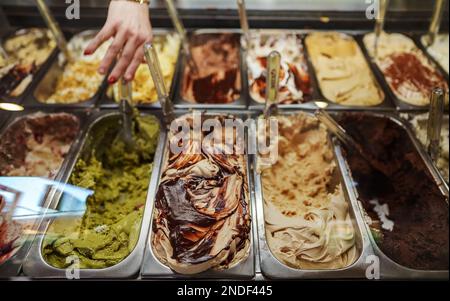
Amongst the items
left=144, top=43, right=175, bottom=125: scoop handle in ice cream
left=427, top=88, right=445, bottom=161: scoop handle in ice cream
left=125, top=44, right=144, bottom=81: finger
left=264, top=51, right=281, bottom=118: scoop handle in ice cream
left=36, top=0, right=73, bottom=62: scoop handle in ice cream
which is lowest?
left=427, top=88, right=445, bottom=161: scoop handle in ice cream

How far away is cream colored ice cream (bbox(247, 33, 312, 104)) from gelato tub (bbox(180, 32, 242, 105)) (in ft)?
0.30

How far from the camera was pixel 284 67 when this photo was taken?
7.53ft

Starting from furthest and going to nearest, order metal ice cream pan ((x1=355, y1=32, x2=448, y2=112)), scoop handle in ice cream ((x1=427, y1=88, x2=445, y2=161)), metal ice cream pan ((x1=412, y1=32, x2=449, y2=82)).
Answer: metal ice cream pan ((x1=412, y1=32, x2=449, y2=82))
metal ice cream pan ((x1=355, y1=32, x2=448, y2=112))
scoop handle in ice cream ((x1=427, y1=88, x2=445, y2=161))

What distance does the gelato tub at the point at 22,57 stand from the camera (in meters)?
2.12

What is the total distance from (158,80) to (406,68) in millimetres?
1545

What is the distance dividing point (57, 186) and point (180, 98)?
809 mm

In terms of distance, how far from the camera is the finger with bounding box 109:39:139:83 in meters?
1.71

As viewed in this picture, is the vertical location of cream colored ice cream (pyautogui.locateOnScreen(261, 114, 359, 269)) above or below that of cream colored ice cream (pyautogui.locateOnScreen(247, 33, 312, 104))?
below

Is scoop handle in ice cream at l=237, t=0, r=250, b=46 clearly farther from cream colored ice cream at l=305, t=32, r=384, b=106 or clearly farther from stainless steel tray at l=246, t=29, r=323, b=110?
cream colored ice cream at l=305, t=32, r=384, b=106

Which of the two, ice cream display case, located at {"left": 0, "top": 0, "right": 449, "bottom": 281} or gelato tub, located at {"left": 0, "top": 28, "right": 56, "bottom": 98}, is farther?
gelato tub, located at {"left": 0, "top": 28, "right": 56, "bottom": 98}

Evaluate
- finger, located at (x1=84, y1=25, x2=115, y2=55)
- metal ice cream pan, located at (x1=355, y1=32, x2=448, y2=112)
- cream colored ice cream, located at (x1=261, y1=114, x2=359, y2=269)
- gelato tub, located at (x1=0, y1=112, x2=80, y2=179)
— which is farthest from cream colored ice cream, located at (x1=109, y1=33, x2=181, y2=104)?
metal ice cream pan, located at (x1=355, y1=32, x2=448, y2=112)

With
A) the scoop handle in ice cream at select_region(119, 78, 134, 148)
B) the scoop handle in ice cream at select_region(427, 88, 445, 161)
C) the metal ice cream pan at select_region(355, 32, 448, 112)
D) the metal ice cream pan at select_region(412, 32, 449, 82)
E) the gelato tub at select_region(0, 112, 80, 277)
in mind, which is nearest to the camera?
the scoop handle in ice cream at select_region(427, 88, 445, 161)
